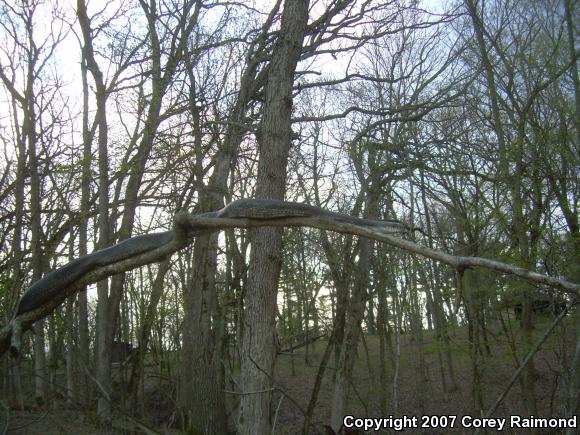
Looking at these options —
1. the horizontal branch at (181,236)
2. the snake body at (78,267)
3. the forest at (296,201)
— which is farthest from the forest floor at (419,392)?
the snake body at (78,267)

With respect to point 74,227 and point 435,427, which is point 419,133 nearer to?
point 435,427

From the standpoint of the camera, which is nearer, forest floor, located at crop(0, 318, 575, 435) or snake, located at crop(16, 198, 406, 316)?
snake, located at crop(16, 198, 406, 316)

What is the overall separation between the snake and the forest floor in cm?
764

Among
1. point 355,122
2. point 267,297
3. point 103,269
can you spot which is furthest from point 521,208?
point 103,269

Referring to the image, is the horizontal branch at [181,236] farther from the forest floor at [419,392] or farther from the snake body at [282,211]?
the forest floor at [419,392]

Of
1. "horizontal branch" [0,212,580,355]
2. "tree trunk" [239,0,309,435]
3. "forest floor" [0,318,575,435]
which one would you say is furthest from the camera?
"forest floor" [0,318,575,435]

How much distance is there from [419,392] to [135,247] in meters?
13.6

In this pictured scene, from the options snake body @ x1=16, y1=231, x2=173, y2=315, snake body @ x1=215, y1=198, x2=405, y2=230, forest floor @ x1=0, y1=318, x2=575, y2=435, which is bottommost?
forest floor @ x1=0, y1=318, x2=575, y2=435

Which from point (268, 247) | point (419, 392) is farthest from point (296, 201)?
point (419, 392)

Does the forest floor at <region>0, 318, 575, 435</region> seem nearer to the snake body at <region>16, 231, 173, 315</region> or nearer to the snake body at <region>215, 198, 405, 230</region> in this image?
the snake body at <region>215, 198, 405, 230</region>

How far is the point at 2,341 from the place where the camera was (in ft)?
9.19

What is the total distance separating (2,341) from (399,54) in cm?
1334

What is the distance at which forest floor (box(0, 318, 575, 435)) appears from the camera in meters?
10.8

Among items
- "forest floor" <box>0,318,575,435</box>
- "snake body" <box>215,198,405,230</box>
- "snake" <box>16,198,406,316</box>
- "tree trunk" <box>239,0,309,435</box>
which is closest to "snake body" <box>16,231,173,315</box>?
"snake" <box>16,198,406,316</box>
